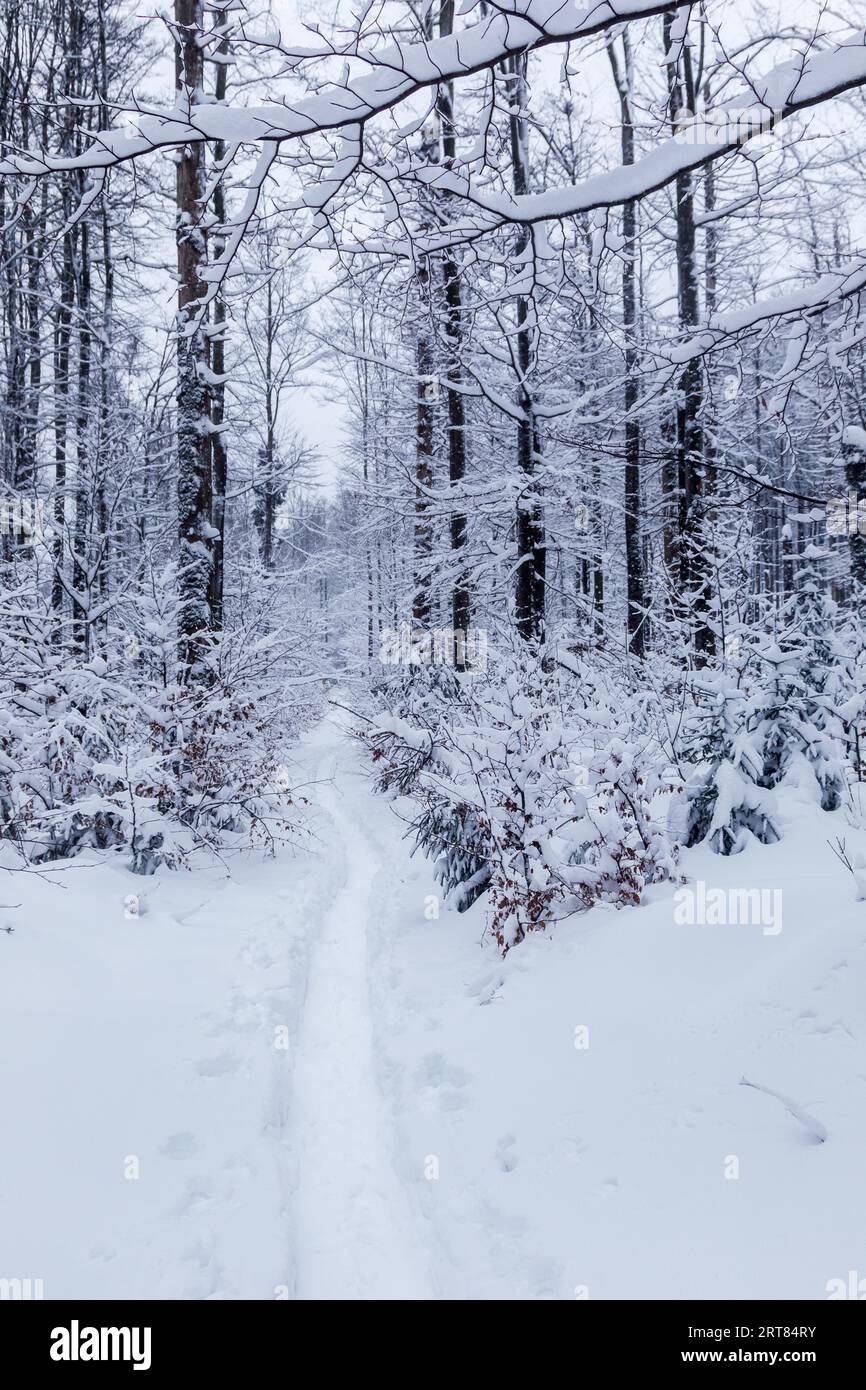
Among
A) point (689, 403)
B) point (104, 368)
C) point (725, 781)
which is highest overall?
point (104, 368)

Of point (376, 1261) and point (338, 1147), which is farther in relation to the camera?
point (338, 1147)

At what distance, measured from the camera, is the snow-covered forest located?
2.84m

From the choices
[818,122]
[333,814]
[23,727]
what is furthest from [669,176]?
→ [333,814]

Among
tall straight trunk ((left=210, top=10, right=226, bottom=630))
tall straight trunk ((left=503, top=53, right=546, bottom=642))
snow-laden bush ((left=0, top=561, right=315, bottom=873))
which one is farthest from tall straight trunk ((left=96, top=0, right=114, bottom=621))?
tall straight trunk ((left=503, top=53, right=546, bottom=642))

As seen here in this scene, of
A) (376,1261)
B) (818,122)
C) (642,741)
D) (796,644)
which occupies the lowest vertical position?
(376,1261)

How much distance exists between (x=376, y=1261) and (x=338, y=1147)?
80 cm

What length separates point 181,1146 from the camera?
3.46 meters

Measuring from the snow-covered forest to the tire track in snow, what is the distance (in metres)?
0.02

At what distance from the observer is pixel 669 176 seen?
3.03m

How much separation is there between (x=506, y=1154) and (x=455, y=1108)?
0.54m

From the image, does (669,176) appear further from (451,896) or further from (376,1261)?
(451,896)

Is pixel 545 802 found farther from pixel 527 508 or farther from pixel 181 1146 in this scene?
pixel 527 508
